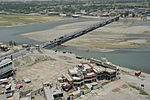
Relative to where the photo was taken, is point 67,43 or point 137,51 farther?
point 67,43

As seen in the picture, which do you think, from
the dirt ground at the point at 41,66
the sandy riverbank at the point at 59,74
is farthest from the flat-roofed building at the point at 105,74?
A: the dirt ground at the point at 41,66

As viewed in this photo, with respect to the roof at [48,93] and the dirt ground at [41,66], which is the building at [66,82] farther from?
the roof at [48,93]

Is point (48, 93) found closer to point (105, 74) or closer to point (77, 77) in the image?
point (77, 77)

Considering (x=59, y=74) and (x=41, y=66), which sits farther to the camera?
(x=41, y=66)

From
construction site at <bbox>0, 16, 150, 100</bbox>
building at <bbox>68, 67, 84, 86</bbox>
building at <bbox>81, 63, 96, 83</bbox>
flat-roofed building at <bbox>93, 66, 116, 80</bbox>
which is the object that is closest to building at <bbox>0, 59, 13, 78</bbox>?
construction site at <bbox>0, 16, 150, 100</bbox>

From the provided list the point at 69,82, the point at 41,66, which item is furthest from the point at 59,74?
the point at 41,66

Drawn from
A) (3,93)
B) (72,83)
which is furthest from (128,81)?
(3,93)

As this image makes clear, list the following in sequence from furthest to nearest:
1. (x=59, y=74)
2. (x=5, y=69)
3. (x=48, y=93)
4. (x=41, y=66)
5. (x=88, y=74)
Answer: (x=41, y=66) < (x=59, y=74) < (x=5, y=69) < (x=88, y=74) < (x=48, y=93)

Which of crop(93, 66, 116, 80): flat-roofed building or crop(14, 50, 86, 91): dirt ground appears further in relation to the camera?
crop(14, 50, 86, 91): dirt ground

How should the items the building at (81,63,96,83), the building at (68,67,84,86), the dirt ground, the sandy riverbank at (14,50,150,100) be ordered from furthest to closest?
the dirt ground, the building at (81,63,96,83), the building at (68,67,84,86), the sandy riverbank at (14,50,150,100)

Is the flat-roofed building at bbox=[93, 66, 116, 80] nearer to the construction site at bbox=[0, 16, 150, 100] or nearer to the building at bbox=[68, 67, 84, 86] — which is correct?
the construction site at bbox=[0, 16, 150, 100]

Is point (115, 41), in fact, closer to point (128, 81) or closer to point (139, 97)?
point (128, 81)
